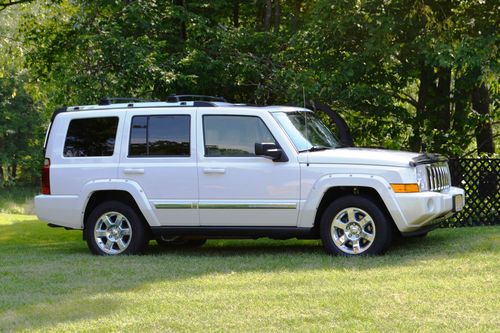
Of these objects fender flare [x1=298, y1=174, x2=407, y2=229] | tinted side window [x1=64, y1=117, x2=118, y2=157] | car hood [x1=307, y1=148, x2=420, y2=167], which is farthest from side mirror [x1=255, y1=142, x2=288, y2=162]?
tinted side window [x1=64, y1=117, x2=118, y2=157]

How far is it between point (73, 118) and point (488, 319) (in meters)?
6.77

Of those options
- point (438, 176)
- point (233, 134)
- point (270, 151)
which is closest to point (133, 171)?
point (233, 134)

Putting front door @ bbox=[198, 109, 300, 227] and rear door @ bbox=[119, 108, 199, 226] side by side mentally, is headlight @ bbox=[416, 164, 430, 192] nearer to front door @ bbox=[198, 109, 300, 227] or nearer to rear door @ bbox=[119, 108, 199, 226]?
front door @ bbox=[198, 109, 300, 227]

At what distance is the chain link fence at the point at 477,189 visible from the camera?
46.1 ft

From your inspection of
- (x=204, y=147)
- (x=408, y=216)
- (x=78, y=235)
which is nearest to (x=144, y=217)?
(x=204, y=147)

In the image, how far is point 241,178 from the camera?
1070 centimetres

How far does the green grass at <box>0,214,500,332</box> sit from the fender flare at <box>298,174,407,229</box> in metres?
0.45

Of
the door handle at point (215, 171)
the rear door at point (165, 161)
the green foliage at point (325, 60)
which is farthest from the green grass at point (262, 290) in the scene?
the green foliage at point (325, 60)

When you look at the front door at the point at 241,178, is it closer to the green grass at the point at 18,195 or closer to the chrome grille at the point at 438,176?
the chrome grille at the point at 438,176

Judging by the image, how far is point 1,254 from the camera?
40.9 ft

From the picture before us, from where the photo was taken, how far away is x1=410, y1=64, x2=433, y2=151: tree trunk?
54.2 feet

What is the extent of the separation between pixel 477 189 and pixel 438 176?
343 cm

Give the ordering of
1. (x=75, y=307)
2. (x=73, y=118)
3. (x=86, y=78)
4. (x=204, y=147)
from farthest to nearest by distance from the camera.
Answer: (x=86, y=78), (x=73, y=118), (x=204, y=147), (x=75, y=307)

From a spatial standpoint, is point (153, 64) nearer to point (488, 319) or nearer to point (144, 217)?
point (144, 217)
